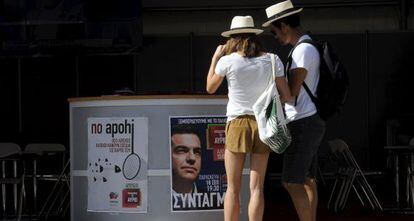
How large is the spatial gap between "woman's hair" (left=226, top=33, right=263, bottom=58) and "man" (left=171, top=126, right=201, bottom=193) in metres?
0.99

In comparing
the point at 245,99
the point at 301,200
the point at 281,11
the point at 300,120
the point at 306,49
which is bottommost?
the point at 301,200

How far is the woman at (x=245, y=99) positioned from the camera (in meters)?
6.39

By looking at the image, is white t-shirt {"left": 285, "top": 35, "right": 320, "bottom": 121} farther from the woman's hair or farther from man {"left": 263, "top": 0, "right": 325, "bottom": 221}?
the woman's hair

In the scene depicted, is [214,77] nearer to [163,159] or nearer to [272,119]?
[272,119]

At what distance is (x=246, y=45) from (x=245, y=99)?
1.30ft

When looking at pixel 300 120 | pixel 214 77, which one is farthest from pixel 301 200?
pixel 214 77

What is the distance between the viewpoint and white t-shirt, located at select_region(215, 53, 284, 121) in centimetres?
639

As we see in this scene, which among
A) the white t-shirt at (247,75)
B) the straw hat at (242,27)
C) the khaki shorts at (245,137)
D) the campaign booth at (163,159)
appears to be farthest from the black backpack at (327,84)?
the campaign booth at (163,159)

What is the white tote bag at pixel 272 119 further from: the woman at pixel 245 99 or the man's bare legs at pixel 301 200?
the man's bare legs at pixel 301 200

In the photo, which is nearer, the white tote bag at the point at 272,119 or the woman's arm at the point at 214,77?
the white tote bag at the point at 272,119

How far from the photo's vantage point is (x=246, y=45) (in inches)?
254

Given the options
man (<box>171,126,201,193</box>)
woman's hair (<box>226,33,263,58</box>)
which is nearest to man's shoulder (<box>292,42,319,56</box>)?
woman's hair (<box>226,33,263,58</box>)

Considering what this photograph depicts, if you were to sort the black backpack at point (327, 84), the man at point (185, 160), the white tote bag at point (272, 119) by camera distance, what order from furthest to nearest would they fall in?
the man at point (185, 160) < the black backpack at point (327, 84) < the white tote bag at point (272, 119)

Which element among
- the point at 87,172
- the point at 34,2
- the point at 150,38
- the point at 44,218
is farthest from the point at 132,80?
the point at 87,172
